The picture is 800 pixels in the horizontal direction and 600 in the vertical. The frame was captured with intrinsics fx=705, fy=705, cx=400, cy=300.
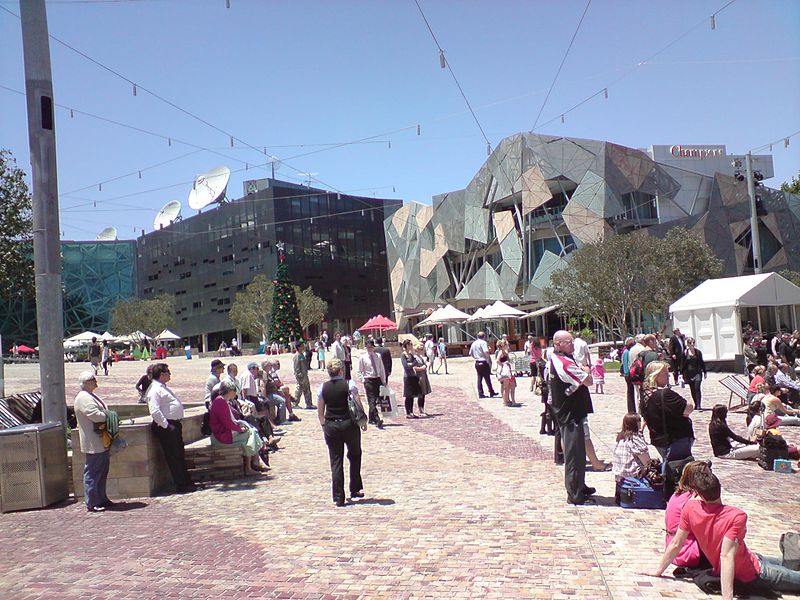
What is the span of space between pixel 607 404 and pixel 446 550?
10.9m

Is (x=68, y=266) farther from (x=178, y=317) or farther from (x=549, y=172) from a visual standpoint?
(x=549, y=172)

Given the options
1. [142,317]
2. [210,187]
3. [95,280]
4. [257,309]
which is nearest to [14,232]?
[257,309]

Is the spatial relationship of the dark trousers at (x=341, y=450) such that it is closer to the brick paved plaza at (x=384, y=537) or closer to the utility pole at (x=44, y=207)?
the brick paved plaza at (x=384, y=537)

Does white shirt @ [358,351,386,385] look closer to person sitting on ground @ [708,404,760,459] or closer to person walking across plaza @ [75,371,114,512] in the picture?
person sitting on ground @ [708,404,760,459]

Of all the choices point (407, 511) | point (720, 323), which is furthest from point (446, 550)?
point (720, 323)

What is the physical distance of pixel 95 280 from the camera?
98625 mm

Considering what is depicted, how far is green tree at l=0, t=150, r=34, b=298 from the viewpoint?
18.9m

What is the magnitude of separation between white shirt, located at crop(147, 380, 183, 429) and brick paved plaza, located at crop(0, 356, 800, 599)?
92cm

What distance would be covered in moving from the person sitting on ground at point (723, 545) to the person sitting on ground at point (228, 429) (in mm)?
5808

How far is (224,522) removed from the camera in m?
6.94

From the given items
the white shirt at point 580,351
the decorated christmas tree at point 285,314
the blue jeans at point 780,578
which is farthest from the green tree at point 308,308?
the blue jeans at point 780,578

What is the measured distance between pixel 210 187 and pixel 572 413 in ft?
236

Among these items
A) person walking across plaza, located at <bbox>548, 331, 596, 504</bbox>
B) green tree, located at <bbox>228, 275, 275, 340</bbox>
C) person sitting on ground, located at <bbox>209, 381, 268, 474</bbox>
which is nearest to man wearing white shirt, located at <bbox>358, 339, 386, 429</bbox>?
person sitting on ground, located at <bbox>209, 381, 268, 474</bbox>

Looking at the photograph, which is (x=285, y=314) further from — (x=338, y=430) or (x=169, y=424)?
(x=338, y=430)
